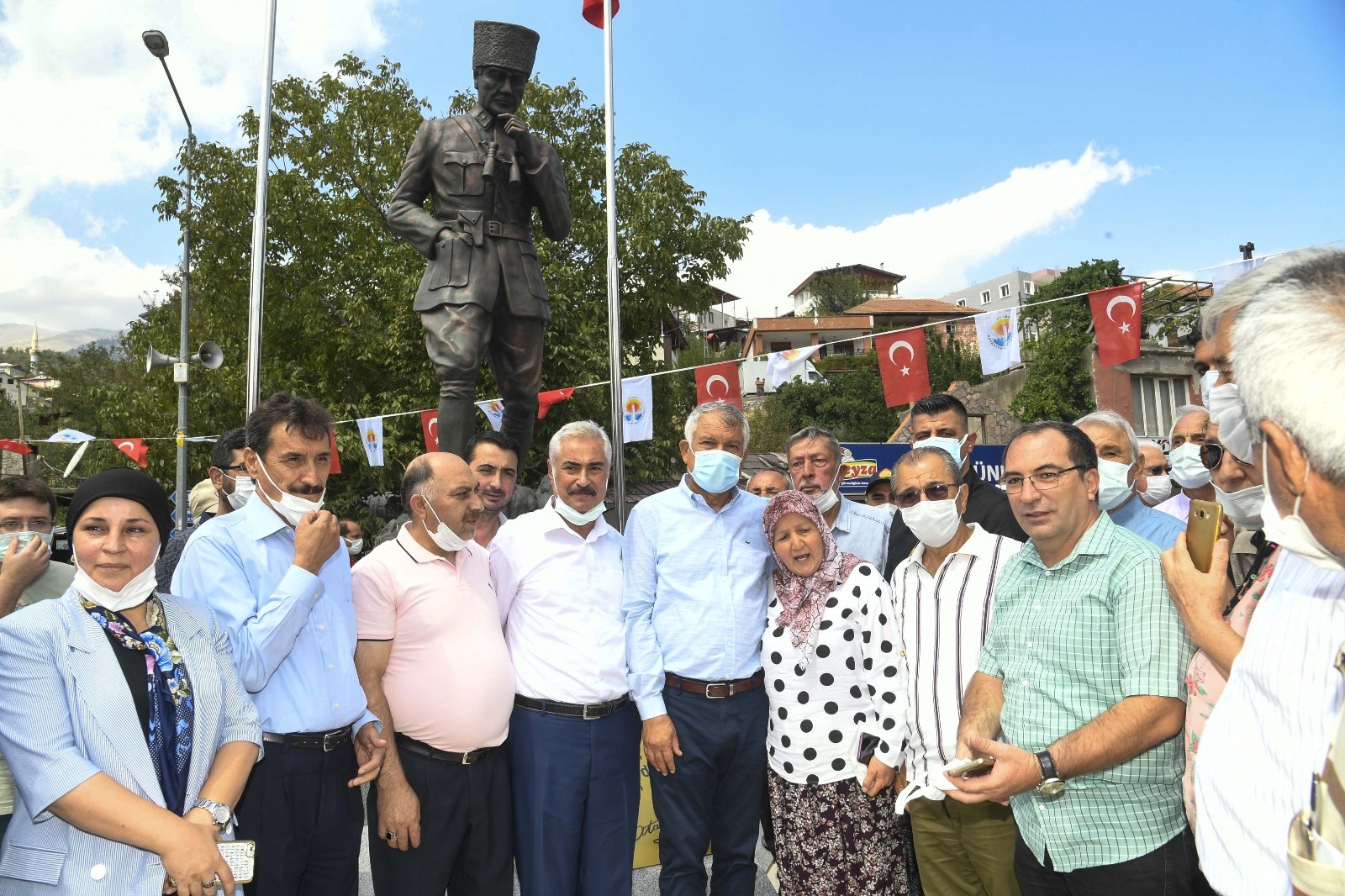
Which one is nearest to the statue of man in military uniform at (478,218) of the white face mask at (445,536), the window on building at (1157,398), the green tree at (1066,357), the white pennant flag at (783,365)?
the white face mask at (445,536)

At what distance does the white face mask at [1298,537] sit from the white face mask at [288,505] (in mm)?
2506

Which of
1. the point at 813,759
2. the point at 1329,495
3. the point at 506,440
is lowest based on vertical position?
the point at 813,759

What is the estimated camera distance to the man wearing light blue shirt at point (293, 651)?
2656mm

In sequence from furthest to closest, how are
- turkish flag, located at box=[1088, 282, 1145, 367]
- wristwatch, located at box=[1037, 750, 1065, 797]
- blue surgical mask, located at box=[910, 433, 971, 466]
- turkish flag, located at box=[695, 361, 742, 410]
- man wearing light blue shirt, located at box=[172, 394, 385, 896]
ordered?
turkish flag, located at box=[695, 361, 742, 410] < turkish flag, located at box=[1088, 282, 1145, 367] < blue surgical mask, located at box=[910, 433, 971, 466] < man wearing light blue shirt, located at box=[172, 394, 385, 896] < wristwatch, located at box=[1037, 750, 1065, 797]

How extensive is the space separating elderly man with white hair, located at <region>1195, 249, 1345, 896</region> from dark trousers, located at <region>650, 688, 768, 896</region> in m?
1.94

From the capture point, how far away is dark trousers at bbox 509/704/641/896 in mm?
3271

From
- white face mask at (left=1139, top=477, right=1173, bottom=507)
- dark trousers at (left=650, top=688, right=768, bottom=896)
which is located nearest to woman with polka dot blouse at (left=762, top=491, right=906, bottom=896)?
dark trousers at (left=650, top=688, right=768, bottom=896)

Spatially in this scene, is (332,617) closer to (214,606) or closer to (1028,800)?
(214,606)

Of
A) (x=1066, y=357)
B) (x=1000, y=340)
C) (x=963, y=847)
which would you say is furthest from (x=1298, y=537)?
(x=1066, y=357)

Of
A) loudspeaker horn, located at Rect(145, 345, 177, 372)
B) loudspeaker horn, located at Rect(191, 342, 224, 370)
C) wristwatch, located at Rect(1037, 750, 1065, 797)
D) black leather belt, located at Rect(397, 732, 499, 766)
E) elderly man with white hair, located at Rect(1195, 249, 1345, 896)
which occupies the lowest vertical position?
black leather belt, located at Rect(397, 732, 499, 766)

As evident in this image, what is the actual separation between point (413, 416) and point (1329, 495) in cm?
1731

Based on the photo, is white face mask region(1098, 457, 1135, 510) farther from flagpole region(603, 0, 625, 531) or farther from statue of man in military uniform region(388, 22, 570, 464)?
statue of man in military uniform region(388, 22, 570, 464)

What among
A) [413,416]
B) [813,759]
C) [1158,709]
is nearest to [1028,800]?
[1158,709]

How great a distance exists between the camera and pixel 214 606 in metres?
2.69
